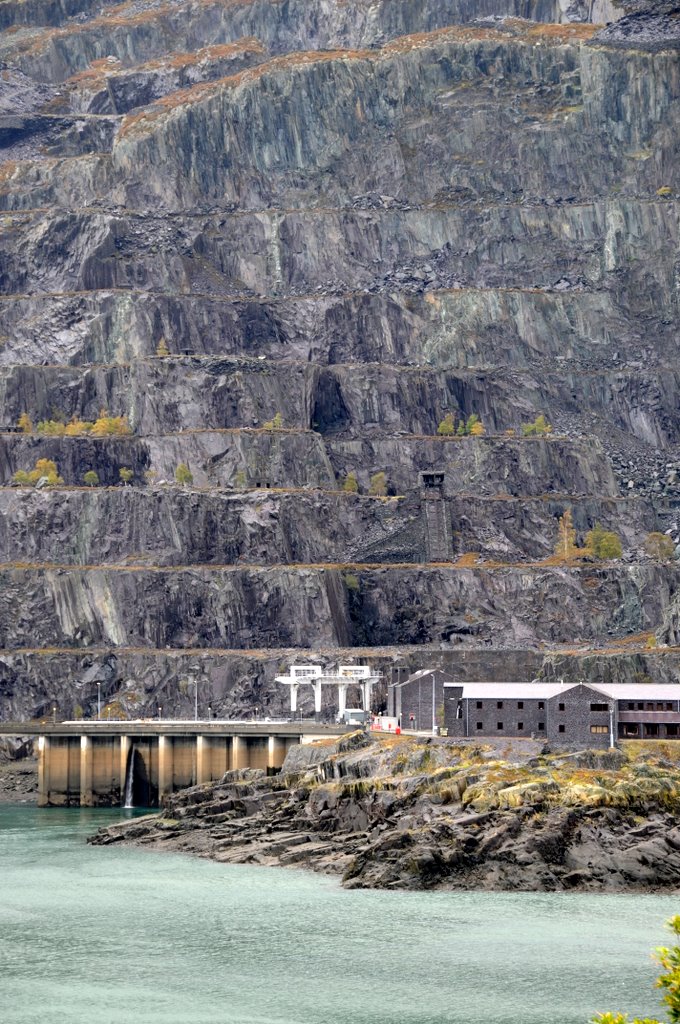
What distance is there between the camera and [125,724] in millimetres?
178125

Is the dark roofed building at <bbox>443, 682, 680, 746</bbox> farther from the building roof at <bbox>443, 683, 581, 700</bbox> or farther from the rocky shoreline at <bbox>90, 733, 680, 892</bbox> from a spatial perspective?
the rocky shoreline at <bbox>90, 733, 680, 892</bbox>

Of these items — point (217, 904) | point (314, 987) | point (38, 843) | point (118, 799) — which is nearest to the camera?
point (314, 987)

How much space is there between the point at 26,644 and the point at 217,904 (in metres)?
79.8

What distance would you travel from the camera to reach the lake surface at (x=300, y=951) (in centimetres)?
9769

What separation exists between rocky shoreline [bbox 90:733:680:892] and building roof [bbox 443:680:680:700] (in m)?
5.30

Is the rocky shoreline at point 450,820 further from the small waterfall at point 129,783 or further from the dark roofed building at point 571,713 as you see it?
the small waterfall at point 129,783

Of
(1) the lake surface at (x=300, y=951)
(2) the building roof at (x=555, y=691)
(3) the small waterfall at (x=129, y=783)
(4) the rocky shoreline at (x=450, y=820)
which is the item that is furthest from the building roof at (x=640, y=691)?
(3) the small waterfall at (x=129, y=783)

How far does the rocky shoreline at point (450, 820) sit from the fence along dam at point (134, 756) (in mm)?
22845

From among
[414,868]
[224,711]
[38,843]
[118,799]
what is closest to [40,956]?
[414,868]

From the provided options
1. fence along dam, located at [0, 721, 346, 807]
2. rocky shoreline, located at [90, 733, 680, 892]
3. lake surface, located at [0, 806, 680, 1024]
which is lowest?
lake surface, located at [0, 806, 680, 1024]

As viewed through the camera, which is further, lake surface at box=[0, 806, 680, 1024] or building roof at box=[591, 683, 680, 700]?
building roof at box=[591, 683, 680, 700]

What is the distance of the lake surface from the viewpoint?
97688 millimetres

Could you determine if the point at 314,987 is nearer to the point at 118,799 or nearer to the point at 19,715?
the point at 118,799

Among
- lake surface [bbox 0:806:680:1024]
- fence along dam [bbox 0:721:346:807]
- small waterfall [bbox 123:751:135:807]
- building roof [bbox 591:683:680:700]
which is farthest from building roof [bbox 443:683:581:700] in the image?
small waterfall [bbox 123:751:135:807]
